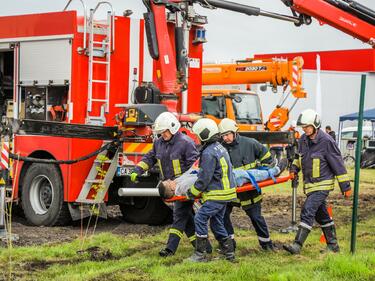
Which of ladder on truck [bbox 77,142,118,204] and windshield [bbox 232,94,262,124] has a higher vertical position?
windshield [bbox 232,94,262,124]

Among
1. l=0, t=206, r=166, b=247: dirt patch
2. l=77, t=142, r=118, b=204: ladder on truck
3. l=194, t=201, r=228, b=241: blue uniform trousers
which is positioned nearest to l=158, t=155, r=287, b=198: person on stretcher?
l=194, t=201, r=228, b=241: blue uniform trousers

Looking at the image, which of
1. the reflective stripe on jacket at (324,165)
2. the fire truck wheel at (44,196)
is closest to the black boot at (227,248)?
the reflective stripe on jacket at (324,165)

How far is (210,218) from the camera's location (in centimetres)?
900

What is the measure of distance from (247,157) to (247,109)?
12.9m

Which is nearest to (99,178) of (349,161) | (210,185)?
(210,185)

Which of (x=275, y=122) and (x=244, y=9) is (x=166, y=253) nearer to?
(x=244, y=9)

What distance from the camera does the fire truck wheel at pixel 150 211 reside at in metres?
12.2

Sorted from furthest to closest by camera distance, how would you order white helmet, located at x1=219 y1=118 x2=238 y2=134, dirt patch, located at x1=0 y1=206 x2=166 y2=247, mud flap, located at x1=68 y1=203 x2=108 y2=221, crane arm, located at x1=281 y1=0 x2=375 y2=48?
crane arm, located at x1=281 y1=0 x2=375 y2=48 → mud flap, located at x1=68 y1=203 x2=108 y2=221 → dirt patch, located at x1=0 y1=206 x2=166 y2=247 → white helmet, located at x1=219 y1=118 x2=238 y2=134

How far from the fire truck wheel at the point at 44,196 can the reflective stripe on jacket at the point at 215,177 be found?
364 cm

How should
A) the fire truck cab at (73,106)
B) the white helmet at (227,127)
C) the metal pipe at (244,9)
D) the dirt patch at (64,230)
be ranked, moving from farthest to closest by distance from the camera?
the metal pipe at (244,9), the fire truck cab at (73,106), the dirt patch at (64,230), the white helmet at (227,127)

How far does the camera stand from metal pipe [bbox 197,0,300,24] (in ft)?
42.9

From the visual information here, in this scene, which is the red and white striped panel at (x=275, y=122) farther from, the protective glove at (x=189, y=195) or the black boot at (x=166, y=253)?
the protective glove at (x=189, y=195)

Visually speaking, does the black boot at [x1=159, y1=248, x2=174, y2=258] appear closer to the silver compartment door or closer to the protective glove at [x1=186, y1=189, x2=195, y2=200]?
the protective glove at [x1=186, y1=189, x2=195, y2=200]

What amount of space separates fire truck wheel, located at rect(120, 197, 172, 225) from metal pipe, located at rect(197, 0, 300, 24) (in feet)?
11.2
